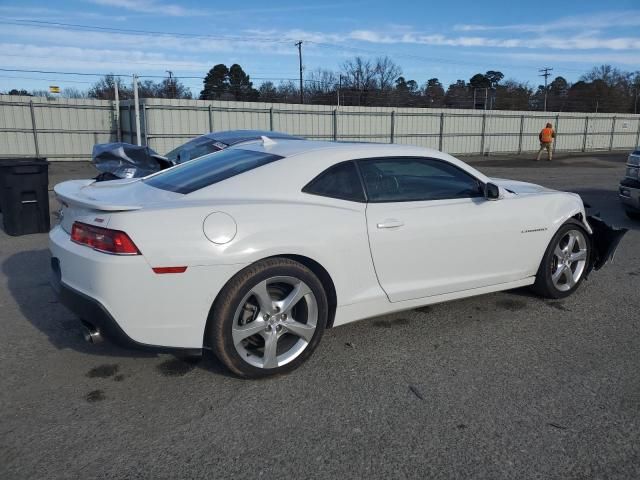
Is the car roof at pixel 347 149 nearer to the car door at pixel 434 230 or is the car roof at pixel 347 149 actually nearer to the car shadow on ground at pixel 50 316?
the car door at pixel 434 230

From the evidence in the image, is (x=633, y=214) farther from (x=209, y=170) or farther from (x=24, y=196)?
(x=24, y=196)

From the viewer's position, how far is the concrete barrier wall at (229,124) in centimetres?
2011

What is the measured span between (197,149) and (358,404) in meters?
6.56

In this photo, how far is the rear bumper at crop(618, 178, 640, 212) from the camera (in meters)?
8.42

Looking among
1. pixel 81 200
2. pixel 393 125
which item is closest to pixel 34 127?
pixel 393 125

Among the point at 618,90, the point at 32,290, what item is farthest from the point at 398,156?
the point at 618,90

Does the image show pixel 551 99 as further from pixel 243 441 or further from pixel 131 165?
pixel 243 441

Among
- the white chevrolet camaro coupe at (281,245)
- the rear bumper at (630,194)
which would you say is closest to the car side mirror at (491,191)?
the white chevrolet camaro coupe at (281,245)

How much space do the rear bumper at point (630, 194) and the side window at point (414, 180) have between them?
5529mm

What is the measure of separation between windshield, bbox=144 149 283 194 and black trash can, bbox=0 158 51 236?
4195 mm

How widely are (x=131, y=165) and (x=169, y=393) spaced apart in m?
6.68

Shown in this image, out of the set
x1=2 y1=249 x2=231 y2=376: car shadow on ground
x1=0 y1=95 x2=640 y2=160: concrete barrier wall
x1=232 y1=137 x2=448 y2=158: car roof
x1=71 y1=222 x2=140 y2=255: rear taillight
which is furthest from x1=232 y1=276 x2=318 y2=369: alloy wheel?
x1=0 y1=95 x2=640 y2=160: concrete barrier wall

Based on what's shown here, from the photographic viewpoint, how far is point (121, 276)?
293 centimetres

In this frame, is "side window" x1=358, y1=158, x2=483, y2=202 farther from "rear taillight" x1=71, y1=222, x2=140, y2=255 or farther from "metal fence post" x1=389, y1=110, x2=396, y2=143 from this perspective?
"metal fence post" x1=389, y1=110, x2=396, y2=143
